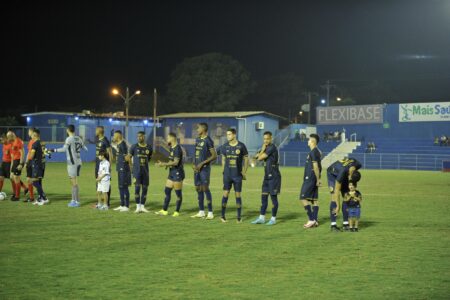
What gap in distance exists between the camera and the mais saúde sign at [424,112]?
2359 inches

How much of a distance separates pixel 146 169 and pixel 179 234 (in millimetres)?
4760

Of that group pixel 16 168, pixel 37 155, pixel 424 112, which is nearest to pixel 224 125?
pixel 424 112

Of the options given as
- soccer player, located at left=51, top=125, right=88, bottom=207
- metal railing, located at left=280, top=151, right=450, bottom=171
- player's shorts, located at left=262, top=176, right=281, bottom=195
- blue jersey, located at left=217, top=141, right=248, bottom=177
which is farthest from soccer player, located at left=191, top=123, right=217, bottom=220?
metal railing, located at left=280, top=151, right=450, bottom=171

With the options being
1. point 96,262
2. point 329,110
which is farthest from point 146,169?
point 329,110

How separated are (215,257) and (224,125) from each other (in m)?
56.0

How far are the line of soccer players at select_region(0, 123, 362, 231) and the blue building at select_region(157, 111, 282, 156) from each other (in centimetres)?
4489

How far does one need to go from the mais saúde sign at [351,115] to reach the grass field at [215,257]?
152ft

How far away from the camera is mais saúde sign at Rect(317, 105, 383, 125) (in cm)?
6397

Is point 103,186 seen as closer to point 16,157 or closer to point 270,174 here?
point 16,157

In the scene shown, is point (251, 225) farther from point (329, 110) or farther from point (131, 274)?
point (329, 110)

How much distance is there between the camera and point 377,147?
198 feet

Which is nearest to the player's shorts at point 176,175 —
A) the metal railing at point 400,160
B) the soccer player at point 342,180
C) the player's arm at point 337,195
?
the soccer player at point 342,180

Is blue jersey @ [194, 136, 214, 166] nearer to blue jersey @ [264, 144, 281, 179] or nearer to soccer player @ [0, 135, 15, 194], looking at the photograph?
blue jersey @ [264, 144, 281, 179]

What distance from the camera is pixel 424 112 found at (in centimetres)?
6103
